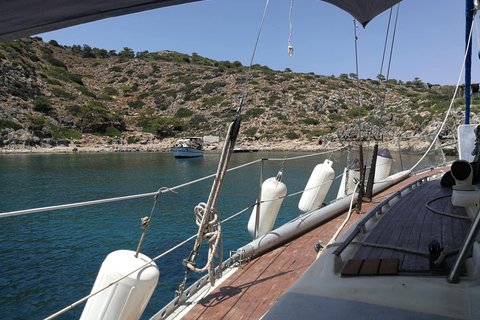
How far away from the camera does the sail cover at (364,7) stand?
13.4ft

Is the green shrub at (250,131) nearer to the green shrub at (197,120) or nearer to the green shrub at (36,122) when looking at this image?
the green shrub at (197,120)

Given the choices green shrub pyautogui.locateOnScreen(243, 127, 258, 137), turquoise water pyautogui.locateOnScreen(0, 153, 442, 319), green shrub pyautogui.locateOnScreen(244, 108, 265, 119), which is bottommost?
turquoise water pyautogui.locateOnScreen(0, 153, 442, 319)

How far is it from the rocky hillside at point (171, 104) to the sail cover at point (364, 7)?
95.1 feet

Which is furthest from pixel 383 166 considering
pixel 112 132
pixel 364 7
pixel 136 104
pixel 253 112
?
pixel 136 104

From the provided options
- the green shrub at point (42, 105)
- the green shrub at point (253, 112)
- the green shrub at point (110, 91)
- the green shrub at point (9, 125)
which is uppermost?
the green shrub at point (110, 91)

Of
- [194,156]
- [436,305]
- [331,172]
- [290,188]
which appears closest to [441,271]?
[436,305]

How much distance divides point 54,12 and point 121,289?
6.01 ft

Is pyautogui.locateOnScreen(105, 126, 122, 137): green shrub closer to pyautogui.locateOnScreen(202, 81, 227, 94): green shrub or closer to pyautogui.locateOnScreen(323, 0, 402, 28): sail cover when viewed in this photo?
pyautogui.locateOnScreen(202, 81, 227, 94): green shrub

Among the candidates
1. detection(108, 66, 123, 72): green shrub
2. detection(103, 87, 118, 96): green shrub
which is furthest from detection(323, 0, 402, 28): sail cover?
detection(108, 66, 123, 72): green shrub

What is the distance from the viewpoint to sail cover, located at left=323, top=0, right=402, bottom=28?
13.4 ft

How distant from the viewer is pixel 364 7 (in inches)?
169

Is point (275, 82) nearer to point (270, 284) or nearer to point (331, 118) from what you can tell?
point (331, 118)

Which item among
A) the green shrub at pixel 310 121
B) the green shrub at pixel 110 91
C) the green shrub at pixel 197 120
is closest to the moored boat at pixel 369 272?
the green shrub at pixel 310 121

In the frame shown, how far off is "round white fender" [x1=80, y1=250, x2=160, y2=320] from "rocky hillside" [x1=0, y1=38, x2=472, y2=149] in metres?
32.5
